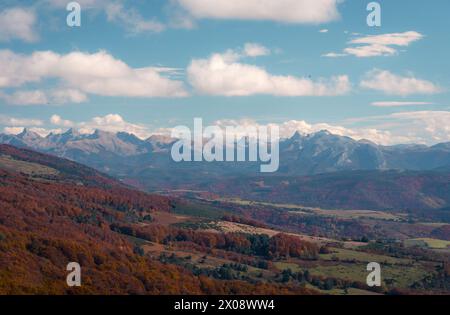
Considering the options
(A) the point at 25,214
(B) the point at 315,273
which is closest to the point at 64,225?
(A) the point at 25,214

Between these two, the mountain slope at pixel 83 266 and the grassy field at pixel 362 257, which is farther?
the grassy field at pixel 362 257

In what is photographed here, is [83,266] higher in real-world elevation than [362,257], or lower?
higher

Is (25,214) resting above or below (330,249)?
above

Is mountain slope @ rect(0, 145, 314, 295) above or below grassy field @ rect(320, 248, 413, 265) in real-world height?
above

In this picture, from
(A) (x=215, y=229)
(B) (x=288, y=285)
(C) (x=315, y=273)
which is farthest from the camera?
(A) (x=215, y=229)

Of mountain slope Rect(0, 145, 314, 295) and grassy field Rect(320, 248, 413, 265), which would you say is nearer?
mountain slope Rect(0, 145, 314, 295)

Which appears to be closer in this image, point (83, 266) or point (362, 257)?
point (83, 266)

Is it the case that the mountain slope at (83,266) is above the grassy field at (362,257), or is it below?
above
